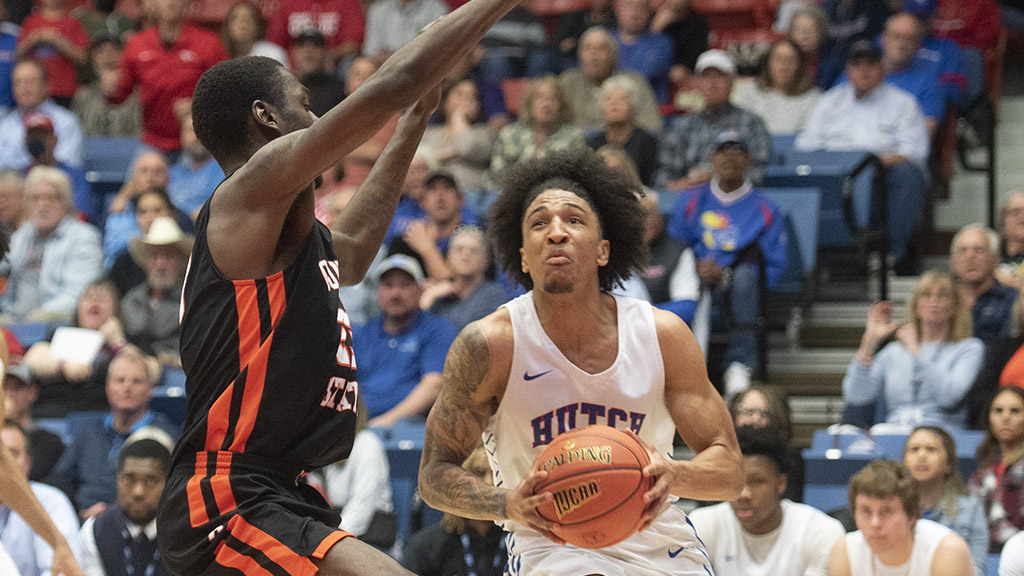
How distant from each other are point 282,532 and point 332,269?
729 mm

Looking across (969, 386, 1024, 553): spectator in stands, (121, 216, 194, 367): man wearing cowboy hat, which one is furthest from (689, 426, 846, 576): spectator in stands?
(121, 216, 194, 367): man wearing cowboy hat

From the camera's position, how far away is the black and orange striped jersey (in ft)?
10.8

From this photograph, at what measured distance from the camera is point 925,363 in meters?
7.37

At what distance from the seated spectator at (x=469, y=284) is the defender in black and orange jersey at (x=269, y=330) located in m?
4.65

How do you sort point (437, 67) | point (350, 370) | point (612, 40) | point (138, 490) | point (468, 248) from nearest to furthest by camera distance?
point (437, 67)
point (350, 370)
point (138, 490)
point (468, 248)
point (612, 40)

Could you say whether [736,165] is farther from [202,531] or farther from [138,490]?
[202,531]

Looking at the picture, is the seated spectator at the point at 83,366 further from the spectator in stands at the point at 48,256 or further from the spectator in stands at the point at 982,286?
the spectator in stands at the point at 982,286

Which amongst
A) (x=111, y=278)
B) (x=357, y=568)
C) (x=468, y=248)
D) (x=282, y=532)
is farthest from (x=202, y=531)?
(x=111, y=278)

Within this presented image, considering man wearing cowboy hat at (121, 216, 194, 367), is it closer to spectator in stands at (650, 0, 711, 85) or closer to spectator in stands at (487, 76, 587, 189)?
spectator in stands at (487, 76, 587, 189)

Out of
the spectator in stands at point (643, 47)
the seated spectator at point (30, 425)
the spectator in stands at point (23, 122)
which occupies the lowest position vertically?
the seated spectator at point (30, 425)

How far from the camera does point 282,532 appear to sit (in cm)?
319

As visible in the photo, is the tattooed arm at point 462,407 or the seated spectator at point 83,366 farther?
the seated spectator at point 83,366

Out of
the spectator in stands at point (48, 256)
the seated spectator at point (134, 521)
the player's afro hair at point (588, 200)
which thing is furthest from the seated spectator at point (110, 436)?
the player's afro hair at point (588, 200)

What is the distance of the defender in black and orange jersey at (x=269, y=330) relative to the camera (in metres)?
3.09
